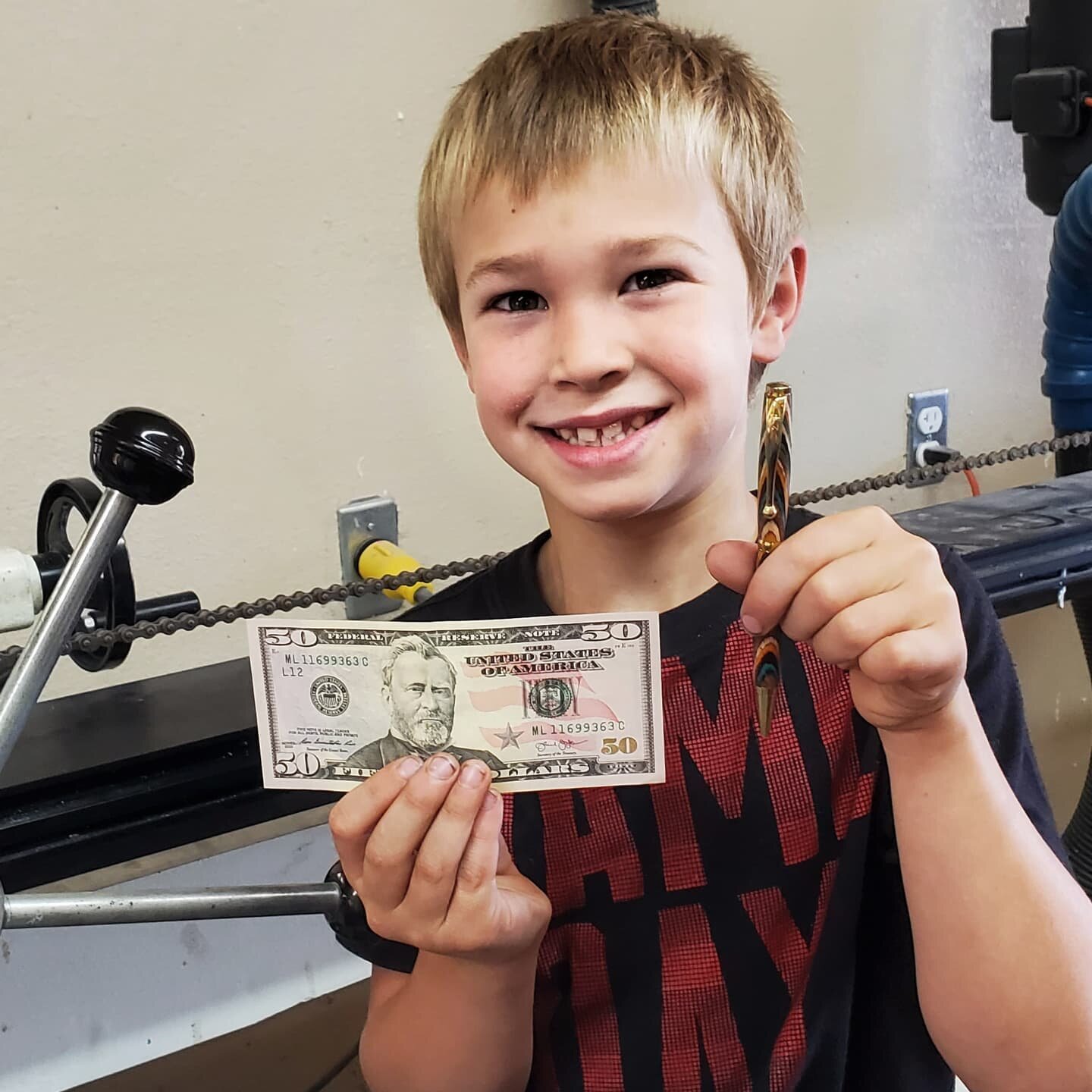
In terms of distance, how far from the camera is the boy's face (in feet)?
2.50

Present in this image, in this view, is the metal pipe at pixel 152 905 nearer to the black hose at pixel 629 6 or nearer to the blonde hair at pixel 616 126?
the blonde hair at pixel 616 126

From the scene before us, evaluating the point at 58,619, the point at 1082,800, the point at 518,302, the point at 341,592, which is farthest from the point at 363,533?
the point at 1082,800

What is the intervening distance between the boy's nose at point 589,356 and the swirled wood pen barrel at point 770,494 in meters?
0.15

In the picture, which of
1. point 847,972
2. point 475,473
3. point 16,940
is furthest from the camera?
point 475,473

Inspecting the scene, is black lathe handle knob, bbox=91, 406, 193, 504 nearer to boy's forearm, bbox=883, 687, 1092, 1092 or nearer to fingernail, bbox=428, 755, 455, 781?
fingernail, bbox=428, 755, 455, 781

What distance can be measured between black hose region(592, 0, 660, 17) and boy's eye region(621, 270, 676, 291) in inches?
30.4

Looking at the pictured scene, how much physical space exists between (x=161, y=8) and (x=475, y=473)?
66 centimetres

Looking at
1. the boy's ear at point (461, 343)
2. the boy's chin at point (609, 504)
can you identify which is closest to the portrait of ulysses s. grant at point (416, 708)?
the boy's chin at point (609, 504)

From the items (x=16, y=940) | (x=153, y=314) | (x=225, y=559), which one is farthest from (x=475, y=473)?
(x=16, y=940)

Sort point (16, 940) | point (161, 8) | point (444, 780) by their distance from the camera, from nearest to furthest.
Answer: point (444, 780), point (161, 8), point (16, 940)

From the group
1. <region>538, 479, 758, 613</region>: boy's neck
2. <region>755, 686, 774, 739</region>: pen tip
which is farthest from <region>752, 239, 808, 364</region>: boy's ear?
<region>755, 686, 774, 739</region>: pen tip

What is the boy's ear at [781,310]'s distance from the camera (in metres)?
0.88

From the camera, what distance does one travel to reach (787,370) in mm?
1809

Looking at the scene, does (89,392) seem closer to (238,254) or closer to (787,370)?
(238,254)
